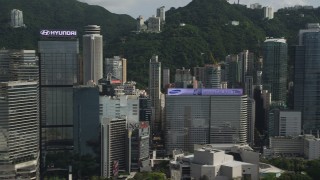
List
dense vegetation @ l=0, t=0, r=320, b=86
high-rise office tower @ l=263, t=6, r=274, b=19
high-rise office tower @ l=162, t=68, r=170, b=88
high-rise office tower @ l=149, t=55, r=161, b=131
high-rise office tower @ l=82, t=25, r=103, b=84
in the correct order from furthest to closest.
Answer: high-rise office tower @ l=263, t=6, r=274, b=19
dense vegetation @ l=0, t=0, r=320, b=86
high-rise office tower @ l=162, t=68, r=170, b=88
high-rise office tower @ l=82, t=25, r=103, b=84
high-rise office tower @ l=149, t=55, r=161, b=131

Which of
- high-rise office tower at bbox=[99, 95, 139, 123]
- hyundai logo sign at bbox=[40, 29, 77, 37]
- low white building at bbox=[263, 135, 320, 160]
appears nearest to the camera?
hyundai logo sign at bbox=[40, 29, 77, 37]

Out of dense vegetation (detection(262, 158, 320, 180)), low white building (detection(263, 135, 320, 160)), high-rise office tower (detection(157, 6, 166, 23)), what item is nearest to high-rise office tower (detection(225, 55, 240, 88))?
low white building (detection(263, 135, 320, 160))

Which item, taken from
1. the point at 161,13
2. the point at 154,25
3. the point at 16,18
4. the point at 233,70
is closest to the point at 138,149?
the point at 233,70

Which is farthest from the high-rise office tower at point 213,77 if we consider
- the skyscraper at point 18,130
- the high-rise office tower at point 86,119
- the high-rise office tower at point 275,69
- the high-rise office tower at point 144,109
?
the skyscraper at point 18,130

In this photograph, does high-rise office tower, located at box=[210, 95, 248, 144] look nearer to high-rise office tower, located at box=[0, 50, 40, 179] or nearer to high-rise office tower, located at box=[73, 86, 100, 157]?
high-rise office tower, located at box=[73, 86, 100, 157]

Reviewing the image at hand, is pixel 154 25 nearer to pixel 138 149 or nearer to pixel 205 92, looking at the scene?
pixel 205 92

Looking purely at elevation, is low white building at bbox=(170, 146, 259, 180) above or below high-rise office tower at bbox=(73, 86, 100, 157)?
below

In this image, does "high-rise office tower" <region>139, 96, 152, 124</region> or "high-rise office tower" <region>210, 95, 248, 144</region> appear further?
"high-rise office tower" <region>139, 96, 152, 124</region>

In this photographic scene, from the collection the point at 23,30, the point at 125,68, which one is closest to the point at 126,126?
the point at 125,68
